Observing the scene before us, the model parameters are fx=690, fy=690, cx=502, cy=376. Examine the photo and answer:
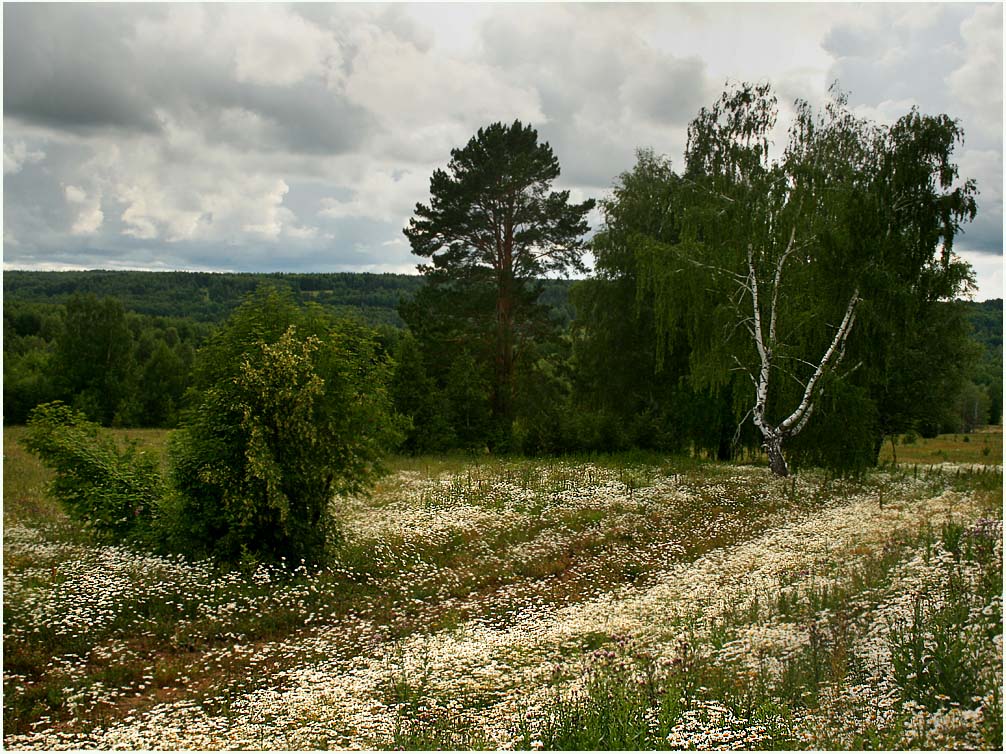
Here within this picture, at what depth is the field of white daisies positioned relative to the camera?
729cm

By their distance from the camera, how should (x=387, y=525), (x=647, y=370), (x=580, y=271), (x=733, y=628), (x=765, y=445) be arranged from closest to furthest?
1. (x=733, y=628)
2. (x=387, y=525)
3. (x=765, y=445)
4. (x=647, y=370)
5. (x=580, y=271)

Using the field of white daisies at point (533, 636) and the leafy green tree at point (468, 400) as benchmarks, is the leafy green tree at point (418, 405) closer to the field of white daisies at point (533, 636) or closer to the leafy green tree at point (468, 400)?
the leafy green tree at point (468, 400)

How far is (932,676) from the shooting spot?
7.39 metres

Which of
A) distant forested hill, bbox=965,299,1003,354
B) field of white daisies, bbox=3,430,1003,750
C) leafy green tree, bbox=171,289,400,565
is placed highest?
distant forested hill, bbox=965,299,1003,354

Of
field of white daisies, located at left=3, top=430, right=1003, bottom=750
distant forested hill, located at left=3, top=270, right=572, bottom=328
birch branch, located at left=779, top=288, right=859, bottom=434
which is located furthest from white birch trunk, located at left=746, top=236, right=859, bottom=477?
distant forested hill, located at left=3, top=270, right=572, bottom=328

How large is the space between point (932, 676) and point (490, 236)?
92.9 ft

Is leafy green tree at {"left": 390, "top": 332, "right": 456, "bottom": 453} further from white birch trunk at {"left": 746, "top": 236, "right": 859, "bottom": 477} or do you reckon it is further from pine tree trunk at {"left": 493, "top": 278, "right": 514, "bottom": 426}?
white birch trunk at {"left": 746, "top": 236, "right": 859, "bottom": 477}

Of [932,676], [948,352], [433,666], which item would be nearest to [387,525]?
[433,666]

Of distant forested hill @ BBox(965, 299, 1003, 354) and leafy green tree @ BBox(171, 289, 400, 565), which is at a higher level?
distant forested hill @ BBox(965, 299, 1003, 354)

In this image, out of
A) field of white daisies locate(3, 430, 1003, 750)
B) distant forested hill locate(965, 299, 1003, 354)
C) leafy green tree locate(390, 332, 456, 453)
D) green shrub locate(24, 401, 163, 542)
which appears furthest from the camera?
distant forested hill locate(965, 299, 1003, 354)

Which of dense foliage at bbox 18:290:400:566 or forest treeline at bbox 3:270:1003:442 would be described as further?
forest treeline at bbox 3:270:1003:442

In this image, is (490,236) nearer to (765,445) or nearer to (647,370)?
(647,370)

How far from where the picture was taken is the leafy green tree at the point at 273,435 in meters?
Answer: 12.7

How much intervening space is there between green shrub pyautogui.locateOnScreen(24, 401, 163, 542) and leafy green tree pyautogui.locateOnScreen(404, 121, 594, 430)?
20.9m
